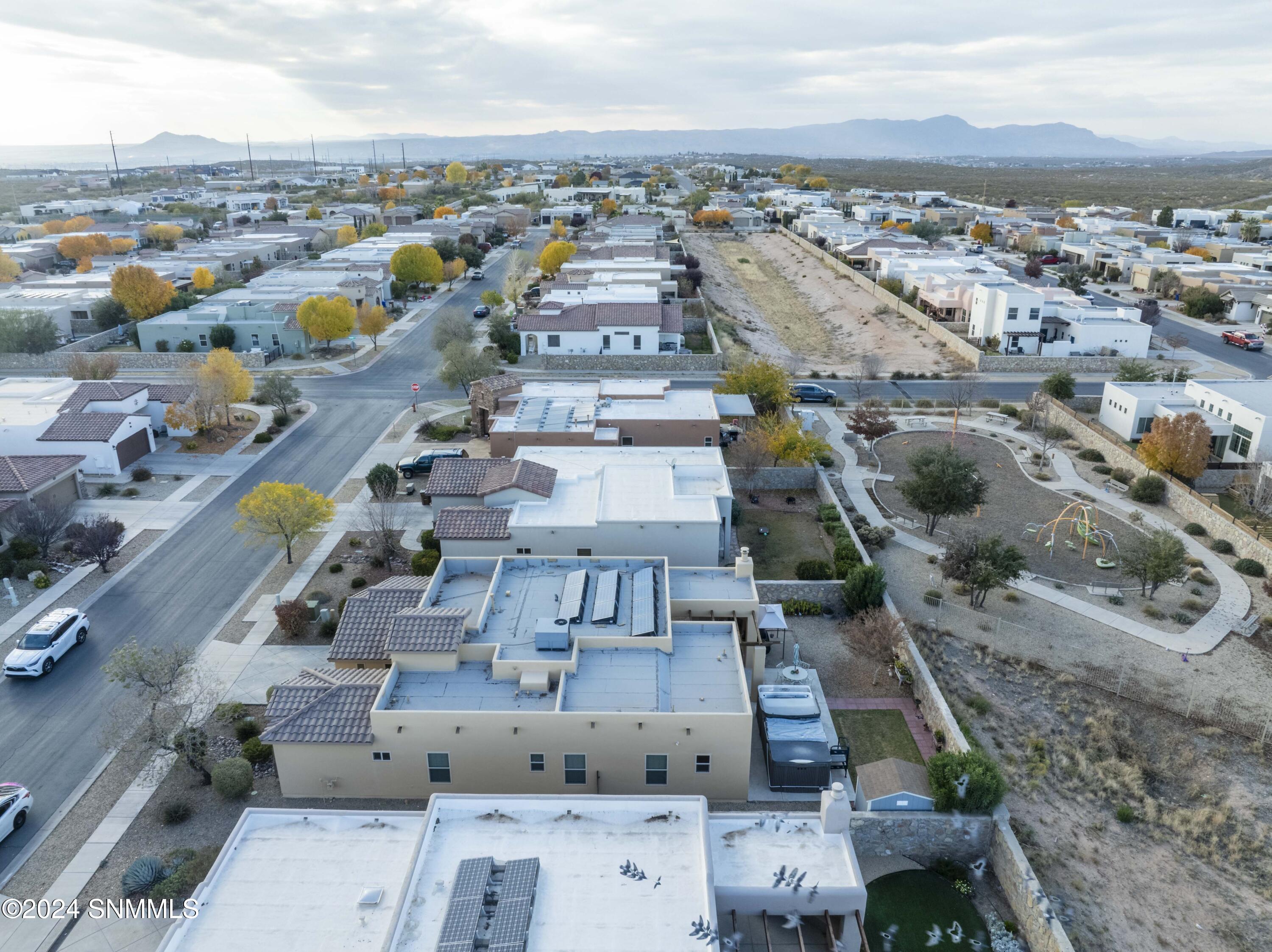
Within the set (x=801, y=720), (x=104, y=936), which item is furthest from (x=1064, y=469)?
(x=104, y=936)

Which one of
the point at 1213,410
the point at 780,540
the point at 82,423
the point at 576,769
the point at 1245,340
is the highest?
the point at 1245,340

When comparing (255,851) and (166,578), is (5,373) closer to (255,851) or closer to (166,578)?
(166,578)

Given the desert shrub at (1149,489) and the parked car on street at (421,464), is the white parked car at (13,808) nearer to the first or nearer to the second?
the parked car on street at (421,464)

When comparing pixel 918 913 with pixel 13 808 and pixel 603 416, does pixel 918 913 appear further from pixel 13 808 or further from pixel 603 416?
pixel 603 416

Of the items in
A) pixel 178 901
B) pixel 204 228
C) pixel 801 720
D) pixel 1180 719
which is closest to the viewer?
pixel 178 901

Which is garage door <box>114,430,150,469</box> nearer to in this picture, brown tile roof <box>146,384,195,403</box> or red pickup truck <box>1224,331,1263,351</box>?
brown tile roof <box>146,384,195,403</box>

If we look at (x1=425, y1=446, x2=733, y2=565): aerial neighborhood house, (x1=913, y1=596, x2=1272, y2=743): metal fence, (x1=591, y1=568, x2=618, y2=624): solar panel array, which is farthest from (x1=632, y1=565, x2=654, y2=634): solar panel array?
(x1=913, y1=596, x2=1272, y2=743): metal fence

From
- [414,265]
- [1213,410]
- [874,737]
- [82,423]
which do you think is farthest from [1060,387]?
[414,265]

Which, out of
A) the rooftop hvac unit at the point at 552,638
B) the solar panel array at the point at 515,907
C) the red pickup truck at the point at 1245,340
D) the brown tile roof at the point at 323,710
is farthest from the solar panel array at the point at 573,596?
the red pickup truck at the point at 1245,340
